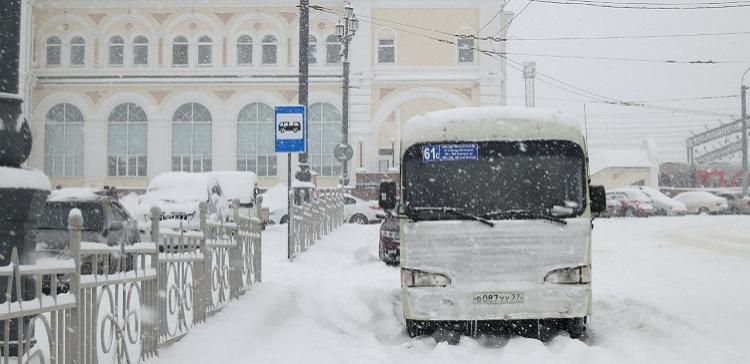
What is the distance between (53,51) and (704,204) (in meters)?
35.4

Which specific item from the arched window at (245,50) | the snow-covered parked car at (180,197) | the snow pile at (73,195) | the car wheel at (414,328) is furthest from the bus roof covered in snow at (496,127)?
the arched window at (245,50)

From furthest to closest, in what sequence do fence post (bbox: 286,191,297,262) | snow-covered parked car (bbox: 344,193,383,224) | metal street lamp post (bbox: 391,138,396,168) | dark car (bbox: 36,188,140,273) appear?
metal street lamp post (bbox: 391,138,396,168) < snow-covered parked car (bbox: 344,193,383,224) < fence post (bbox: 286,191,297,262) < dark car (bbox: 36,188,140,273)

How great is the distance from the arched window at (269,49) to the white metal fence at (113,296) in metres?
37.0

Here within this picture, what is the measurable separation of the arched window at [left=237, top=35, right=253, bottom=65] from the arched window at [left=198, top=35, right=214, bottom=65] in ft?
4.72

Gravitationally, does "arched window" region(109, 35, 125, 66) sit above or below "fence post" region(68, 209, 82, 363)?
above

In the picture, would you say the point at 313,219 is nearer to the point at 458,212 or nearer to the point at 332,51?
the point at 458,212

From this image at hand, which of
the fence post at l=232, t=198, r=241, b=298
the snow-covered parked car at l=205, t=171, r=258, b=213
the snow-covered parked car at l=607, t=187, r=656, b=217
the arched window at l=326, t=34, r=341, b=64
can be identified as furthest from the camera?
the arched window at l=326, t=34, r=341, b=64

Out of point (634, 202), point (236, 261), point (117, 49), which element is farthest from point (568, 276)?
point (117, 49)

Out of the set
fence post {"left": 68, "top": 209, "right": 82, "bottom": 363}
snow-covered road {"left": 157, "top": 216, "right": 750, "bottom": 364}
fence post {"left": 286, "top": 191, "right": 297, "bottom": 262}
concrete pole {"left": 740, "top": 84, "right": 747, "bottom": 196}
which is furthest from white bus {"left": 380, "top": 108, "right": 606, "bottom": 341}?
concrete pole {"left": 740, "top": 84, "right": 747, "bottom": 196}

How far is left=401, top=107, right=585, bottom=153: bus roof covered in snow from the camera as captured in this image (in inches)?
351

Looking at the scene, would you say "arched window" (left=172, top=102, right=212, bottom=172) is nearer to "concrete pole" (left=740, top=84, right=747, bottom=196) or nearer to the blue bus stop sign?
"concrete pole" (left=740, top=84, right=747, bottom=196)

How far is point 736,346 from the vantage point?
8195mm

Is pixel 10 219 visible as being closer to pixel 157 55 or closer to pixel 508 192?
pixel 508 192

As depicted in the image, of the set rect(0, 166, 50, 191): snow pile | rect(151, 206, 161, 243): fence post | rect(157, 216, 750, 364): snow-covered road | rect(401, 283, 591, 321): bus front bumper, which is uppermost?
rect(0, 166, 50, 191): snow pile
